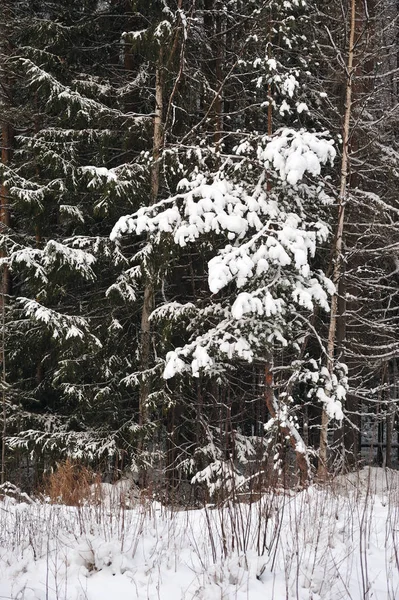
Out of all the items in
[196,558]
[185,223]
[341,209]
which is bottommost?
[196,558]

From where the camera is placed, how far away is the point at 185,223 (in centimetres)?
641

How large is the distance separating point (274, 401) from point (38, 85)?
22.2 ft

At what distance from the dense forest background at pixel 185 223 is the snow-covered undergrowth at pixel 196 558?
2446mm

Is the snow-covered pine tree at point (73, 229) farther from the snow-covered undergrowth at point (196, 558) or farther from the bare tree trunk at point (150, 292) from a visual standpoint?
the snow-covered undergrowth at point (196, 558)

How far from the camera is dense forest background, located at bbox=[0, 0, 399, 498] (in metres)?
6.69

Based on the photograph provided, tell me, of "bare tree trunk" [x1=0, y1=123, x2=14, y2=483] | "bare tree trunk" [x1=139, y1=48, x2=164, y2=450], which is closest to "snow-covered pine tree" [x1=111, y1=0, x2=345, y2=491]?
"bare tree trunk" [x1=139, y1=48, x2=164, y2=450]

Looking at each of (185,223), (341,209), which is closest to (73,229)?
(185,223)

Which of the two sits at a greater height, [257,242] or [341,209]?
[341,209]

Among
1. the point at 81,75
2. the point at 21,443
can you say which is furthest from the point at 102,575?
the point at 81,75

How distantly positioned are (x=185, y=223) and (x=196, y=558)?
386cm

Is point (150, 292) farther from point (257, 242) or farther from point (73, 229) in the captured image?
point (257, 242)

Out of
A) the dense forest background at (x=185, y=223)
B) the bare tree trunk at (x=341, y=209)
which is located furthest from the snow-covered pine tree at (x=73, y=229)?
the bare tree trunk at (x=341, y=209)

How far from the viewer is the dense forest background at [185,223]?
6688 millimetres

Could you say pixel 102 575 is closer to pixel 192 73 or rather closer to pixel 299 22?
pixel 299 22
